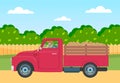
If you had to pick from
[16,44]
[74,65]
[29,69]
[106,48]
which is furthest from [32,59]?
[16,44]

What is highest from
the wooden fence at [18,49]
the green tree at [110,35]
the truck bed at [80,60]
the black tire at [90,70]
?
the green tree at [110,35]

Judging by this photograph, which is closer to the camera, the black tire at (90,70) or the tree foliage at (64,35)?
the black tire at (90,70)

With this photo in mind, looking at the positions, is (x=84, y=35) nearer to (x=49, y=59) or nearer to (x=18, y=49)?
(x=18, y=49)

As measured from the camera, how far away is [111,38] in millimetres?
109562

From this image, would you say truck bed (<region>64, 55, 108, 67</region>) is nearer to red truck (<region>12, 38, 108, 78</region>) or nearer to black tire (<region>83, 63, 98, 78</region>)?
red truck (<region>12, 38, 108, 78</region>)

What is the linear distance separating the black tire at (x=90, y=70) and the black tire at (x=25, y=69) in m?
2.73

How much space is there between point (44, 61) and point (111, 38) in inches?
3420

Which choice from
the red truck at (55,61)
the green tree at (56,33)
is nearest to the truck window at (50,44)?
the red truck at (55,61)

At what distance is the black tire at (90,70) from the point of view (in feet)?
77.7

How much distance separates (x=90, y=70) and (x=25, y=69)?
3.29 meters

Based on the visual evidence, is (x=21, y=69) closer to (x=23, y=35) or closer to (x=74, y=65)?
(x=74, y=65)

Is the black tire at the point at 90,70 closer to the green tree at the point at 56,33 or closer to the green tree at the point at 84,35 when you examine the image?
the green tree at the point at 84,35

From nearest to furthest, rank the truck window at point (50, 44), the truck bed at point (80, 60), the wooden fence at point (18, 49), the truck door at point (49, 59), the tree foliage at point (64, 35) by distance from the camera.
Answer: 1. the truck door at point (49, 59)
2. the truck bed at point (80, 60)
3. the truck window at point (50, 44)
4. the wooden fence at point (18, 49)
5. the tree foliage at point (64, 35)

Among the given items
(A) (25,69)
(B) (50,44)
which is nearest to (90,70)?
(B) (50,44)
